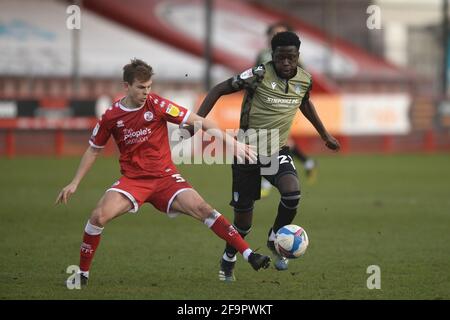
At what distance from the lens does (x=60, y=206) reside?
14.1 meters

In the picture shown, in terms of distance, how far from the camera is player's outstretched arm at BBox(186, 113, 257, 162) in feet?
24.4

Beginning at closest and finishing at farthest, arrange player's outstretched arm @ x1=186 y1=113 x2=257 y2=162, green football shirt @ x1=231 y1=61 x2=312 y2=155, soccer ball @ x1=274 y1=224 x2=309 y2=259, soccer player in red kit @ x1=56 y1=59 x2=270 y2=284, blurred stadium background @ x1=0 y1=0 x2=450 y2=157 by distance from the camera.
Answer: player's outstretched arm @ x1=186 y1=113 x2=257 y2=162
soccer player in red kit @ x1=56 y1=59 x2=270 y2=284
soccer ball @ x1=274 y1=224 x2=309 y2=259
green football shirt @ x1=231 y1=61 x2=312 y2=155
blurred stadium background @ x1=0 y1=0 x2=450 y2=157

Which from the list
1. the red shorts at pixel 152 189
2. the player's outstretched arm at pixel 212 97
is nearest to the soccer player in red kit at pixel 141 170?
the red shorts at pixel 152 189

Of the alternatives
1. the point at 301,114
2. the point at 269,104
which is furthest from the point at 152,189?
the point at 301,114

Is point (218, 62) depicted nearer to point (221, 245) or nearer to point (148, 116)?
point (221, 245)

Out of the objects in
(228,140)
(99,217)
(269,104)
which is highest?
(269,104)

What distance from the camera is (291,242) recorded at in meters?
8.16

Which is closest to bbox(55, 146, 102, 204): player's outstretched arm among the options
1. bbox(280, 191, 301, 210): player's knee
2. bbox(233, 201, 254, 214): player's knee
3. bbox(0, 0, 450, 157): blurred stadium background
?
bbox(233, 201, 254, 214): player's knee

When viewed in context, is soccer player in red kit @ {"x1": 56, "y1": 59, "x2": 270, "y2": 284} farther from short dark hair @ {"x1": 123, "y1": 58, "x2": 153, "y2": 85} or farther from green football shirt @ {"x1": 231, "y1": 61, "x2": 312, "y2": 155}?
green football shirt @ {"x1": 231, "y1": 61, "x2": 312, "y2": 155}

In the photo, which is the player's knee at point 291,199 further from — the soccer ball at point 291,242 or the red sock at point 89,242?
the red sock at point 89,242

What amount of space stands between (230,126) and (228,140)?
17.3 m

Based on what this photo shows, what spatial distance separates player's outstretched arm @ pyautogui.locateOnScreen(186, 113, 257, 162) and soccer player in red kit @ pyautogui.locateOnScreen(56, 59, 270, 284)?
0.05 feet

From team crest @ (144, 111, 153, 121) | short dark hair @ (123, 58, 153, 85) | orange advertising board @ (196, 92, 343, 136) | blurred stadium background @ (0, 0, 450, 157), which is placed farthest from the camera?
blurred stadium background @ (0, 0, 450, 157)

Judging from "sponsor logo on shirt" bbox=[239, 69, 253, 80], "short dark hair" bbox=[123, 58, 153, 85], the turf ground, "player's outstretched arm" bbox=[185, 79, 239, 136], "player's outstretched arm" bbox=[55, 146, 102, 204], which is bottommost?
the turf ground
